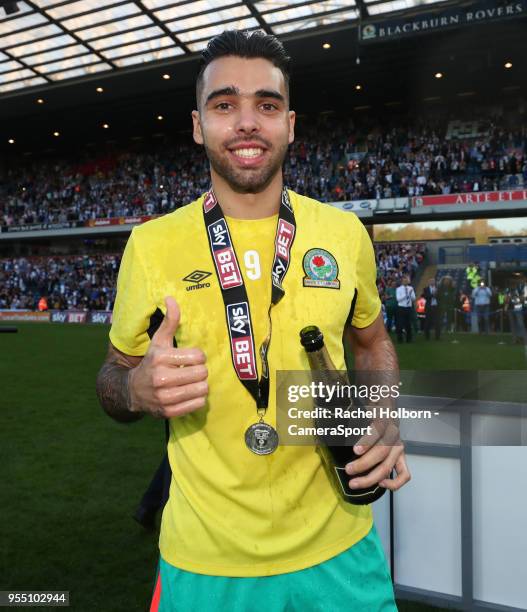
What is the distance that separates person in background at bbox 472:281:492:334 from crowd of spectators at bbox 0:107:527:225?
9.73m

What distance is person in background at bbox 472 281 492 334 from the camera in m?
13.5

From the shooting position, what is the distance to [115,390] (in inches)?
57.9

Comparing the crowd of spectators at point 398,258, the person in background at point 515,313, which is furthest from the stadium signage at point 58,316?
the person in background at point 515,313

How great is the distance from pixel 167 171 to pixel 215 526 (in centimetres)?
3131

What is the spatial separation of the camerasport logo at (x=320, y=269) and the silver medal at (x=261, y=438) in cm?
38

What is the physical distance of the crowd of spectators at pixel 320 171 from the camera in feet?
77.1

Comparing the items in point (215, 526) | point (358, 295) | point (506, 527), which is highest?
point (358, 295)

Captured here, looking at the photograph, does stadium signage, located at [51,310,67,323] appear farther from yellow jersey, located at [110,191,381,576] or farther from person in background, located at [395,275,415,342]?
yellow jersey, located at [110,191,381,576]

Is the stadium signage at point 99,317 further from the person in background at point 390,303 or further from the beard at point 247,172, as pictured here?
the beard at point 247,172

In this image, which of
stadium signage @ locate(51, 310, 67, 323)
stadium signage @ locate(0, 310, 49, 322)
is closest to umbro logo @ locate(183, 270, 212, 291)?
stadium signage @ locate(51, 310, 67, 323)

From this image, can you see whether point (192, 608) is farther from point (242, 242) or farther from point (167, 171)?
point (167, 171)

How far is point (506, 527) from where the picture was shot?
255 centimetres

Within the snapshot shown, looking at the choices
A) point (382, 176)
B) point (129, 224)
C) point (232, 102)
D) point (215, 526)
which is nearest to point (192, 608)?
point (215, 526)

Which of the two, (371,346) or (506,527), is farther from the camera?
(506,527)
